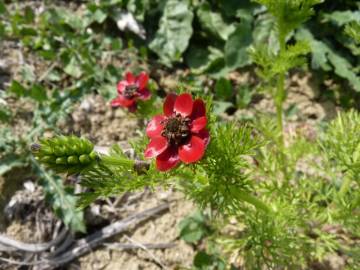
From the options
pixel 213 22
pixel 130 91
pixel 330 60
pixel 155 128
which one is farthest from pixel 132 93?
pixel 330 60

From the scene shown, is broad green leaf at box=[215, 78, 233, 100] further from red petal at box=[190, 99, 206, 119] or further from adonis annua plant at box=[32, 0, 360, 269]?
red petal at box=[190, 99, 206, 119]

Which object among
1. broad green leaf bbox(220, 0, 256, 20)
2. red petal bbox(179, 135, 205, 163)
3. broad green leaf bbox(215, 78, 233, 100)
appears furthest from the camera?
broad green leaf bbox(220, 0, 256, 20)

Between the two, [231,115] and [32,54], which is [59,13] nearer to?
[32,54]

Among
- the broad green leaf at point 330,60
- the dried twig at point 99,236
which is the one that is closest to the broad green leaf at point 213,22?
the broad green leaf at point 330,60

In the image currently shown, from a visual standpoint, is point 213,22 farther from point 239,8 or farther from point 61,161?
point 61,161

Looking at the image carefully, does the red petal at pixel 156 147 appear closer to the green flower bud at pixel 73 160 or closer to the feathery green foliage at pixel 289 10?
the green flower bud at pixel 73 160

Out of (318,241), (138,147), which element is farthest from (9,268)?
(318,241)

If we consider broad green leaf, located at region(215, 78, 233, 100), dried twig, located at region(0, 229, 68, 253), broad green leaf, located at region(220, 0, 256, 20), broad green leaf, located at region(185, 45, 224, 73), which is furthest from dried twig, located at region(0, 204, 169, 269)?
broad green leaf, located at region(220, 0, 256, 20)
